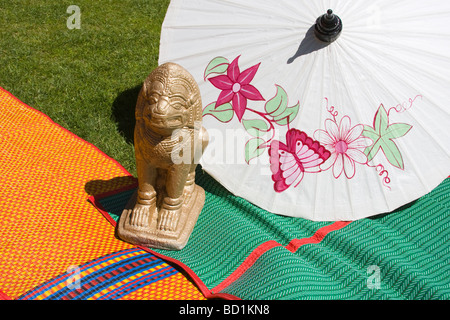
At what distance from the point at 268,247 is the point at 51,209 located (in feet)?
3.81

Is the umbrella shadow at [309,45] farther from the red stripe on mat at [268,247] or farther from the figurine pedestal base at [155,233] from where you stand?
the figurine pedestal base at [155,233]

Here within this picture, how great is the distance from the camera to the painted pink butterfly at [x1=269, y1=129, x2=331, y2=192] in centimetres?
222

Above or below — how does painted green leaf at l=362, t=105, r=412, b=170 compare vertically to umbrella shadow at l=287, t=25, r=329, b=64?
below

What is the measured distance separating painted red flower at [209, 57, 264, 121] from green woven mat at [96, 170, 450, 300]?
521 mm

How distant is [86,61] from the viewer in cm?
406

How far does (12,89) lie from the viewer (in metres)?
3.56

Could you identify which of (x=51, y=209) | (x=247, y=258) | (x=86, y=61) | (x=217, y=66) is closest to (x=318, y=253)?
(x=247, y=258)

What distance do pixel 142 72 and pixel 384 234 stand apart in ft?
8.39

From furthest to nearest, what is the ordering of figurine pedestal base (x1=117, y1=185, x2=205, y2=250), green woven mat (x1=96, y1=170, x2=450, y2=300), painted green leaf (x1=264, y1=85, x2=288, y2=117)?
painted green leaf (x1=264, y1=85, x2=288, y2=117)
figurine pedestal base (x1=117, y1=185, x2=205, y2=250)
green woven mat (x1=96, y1=170, x2=450, y2=300)

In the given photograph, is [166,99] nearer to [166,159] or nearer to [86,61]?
[166,159]

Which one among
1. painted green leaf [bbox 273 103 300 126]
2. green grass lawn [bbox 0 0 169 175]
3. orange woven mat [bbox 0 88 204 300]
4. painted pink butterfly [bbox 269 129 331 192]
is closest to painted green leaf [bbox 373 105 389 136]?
painted pink butterfly [bbox 269 129 331 192]

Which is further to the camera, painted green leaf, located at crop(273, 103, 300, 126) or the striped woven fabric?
painted green leaf, located at crop(273, 103, 300, 126)

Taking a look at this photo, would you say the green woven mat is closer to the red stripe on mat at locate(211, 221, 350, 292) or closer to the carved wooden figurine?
the red stripe on mat at locate(211, 221, 350, 292)
